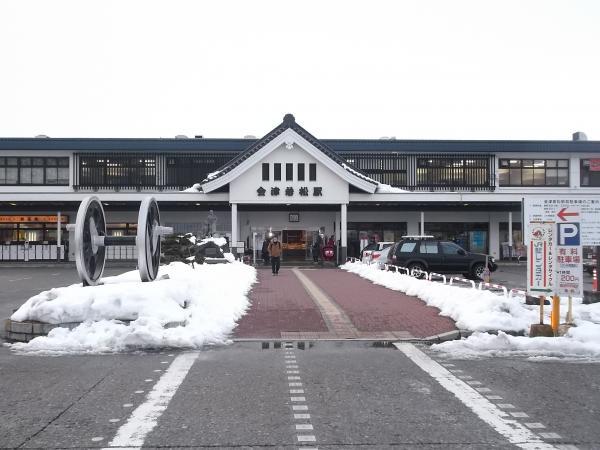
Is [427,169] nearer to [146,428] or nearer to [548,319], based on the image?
[548,319]

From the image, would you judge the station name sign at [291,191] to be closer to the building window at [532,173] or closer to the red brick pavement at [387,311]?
the building window at [532,173]

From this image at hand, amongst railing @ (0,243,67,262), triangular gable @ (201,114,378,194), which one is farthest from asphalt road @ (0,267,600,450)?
railing @ (0,243,67,262)

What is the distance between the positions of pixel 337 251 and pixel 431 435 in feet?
89.1

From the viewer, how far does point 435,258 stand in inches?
841

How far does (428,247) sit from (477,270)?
80.4 inches

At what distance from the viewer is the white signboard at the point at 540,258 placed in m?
8.89

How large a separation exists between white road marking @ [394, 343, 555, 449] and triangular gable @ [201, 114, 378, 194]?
2352 cm

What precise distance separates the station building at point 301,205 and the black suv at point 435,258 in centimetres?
1133

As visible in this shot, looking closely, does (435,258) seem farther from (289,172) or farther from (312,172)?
(289,172)

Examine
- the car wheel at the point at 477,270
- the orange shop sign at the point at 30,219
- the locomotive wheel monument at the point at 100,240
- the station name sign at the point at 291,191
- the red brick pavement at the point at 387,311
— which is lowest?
the red brick pavement at the point at 387,311

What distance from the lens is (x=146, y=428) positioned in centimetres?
470

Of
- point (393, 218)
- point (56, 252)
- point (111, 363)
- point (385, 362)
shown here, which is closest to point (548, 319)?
point (385, 362)

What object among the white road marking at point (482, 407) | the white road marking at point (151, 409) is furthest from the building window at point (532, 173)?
the white road marking at point (151, 409)

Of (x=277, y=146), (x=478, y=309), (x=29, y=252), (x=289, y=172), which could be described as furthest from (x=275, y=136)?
(x=478, y=309)
